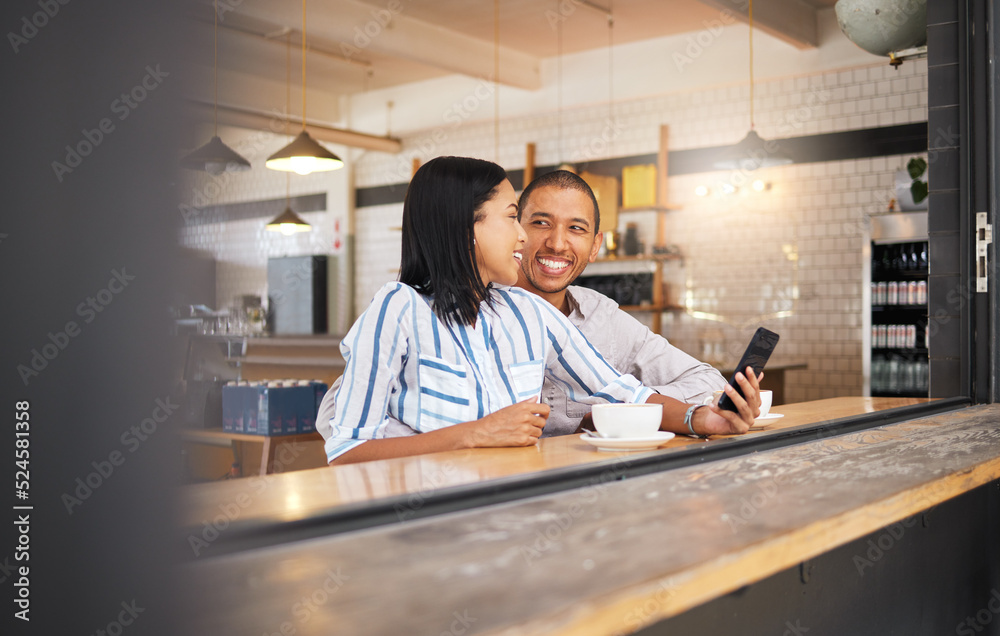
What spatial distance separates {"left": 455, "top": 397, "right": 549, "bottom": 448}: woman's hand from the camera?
1548mm

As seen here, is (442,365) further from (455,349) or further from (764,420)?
(764,420)

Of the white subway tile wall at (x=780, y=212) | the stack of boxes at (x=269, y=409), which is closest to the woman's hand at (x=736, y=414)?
the stack of boxes at (x=269, y=409)

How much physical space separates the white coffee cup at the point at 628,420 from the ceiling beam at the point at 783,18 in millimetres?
5534

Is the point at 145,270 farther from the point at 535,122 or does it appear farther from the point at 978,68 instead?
the point at 535,122

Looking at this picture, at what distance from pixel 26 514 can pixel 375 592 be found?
0.97 ft

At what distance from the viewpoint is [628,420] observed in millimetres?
1483

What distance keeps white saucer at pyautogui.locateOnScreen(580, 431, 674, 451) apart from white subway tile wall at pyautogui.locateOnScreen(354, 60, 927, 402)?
5432 mm

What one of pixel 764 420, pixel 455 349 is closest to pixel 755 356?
pixel 764 420

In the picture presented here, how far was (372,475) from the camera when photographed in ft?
3.97

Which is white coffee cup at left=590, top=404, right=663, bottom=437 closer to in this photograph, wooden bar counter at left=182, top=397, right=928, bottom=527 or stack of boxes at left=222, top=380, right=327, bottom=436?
wooden bar counter at left=182, top=397, right=928, bottom=527

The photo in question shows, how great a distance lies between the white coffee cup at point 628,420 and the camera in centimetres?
148

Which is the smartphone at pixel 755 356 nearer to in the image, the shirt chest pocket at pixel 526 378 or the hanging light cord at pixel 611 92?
the shirt chest pocket at pixel 526 378

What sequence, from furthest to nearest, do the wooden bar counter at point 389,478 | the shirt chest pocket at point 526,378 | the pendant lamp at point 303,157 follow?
the pendant lamp at point 303,157
the shirt chest pocket at point 526,378
the wooden bar counter at point 389,478

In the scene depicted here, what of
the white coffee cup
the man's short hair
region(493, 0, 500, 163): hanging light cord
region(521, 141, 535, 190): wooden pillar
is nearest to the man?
the man's short hair
